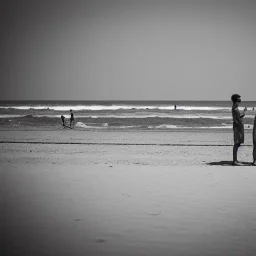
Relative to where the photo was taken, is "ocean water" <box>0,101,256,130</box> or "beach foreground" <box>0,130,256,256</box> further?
"ocean water" <box>0,101,256,130</box>

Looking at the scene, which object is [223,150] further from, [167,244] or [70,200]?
[167,244]

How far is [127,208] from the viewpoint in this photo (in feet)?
18.8

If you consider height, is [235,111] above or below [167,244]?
above

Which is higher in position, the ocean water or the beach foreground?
the ocean water

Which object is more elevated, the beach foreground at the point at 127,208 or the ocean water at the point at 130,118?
the ocean water at the point at 130,118

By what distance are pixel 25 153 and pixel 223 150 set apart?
6187mm

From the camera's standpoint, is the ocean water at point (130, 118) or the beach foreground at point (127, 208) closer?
the beach foreground at point (127, 208)

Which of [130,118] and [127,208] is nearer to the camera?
[127,208]

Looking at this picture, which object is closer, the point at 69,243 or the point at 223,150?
the point at 69,243

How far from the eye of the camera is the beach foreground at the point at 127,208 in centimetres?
430

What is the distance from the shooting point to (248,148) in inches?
587

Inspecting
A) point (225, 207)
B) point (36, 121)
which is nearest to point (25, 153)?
point (225, 207)

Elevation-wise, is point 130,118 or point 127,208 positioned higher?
point 130,118

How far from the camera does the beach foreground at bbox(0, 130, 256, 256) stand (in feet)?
14.1
